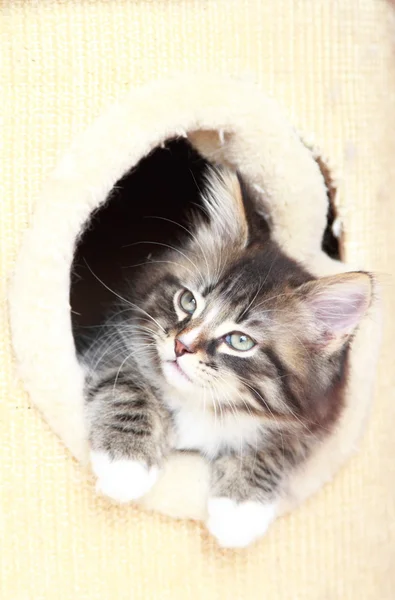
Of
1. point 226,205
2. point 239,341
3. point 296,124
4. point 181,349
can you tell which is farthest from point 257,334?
point 296,124

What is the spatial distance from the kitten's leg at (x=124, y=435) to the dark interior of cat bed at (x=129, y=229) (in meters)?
0.45

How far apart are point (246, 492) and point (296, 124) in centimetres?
78

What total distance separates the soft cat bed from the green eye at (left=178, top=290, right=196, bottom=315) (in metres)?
0.25

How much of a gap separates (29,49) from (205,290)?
1.86ft

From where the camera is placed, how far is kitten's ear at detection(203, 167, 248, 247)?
4.48ft

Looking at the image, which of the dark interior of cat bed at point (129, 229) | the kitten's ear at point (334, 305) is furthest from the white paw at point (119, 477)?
the dark interior of cat bed at point (129, 229)

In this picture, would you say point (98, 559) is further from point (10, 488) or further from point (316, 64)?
point (316, 64)

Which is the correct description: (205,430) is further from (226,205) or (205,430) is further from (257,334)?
(226,205)

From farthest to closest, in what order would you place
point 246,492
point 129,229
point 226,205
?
point 129,229
point 226,205
point 246,492

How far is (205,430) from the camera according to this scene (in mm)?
1392

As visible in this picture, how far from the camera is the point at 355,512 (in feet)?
4.90

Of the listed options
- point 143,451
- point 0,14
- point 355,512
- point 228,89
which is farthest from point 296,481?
point 0,14

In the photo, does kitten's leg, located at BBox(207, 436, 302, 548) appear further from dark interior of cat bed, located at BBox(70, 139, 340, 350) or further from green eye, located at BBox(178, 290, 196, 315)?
dark interior of cat bed, located at BBox(70, 139, 340, 350)

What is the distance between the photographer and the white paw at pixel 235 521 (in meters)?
1.27
